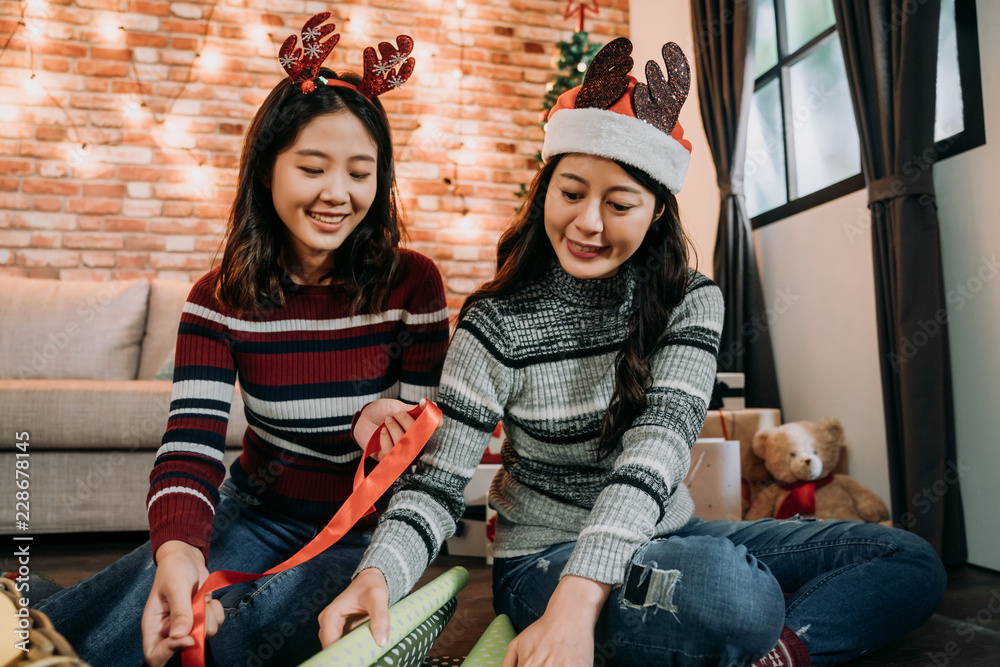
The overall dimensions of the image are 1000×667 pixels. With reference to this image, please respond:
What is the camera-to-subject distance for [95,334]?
2.62 metres

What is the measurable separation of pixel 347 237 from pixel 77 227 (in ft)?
8.74

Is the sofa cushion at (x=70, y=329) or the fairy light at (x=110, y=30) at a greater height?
the fairy light at (x=110, y=30)

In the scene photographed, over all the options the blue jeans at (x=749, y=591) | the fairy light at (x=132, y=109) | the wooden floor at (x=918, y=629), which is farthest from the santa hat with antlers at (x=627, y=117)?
the fairy light at (x=132, y=109)

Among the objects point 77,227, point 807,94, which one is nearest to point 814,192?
point 807,94

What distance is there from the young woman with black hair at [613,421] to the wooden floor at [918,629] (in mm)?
116

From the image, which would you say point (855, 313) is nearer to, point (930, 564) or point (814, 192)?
point (814, 192)

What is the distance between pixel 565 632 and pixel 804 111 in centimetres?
235

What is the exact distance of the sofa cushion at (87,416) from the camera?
6.51 ft

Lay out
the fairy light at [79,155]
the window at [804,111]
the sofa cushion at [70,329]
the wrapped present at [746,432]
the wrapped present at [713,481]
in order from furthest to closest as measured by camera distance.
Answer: the fairy light at [79,155]
the sofa cushion at [70,329]
the wrapped present at [746,432]
the window at [804,111]
the wrapped present at [713,481]

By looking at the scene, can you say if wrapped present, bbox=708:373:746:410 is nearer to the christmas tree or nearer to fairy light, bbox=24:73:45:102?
the christmas tree

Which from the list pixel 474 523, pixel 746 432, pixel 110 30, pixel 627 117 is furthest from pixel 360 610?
pixel 110 30

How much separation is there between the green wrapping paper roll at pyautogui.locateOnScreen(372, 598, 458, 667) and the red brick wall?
8.86 ft

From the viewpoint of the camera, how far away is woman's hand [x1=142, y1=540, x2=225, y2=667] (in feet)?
2.37

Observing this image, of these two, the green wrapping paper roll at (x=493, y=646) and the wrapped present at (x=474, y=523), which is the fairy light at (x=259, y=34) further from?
the green wrapping paper roll at (x=493, y=646)
